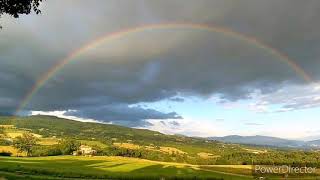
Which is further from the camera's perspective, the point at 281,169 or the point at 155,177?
the point at 281,169

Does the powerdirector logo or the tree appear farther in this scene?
the powerdirector logo

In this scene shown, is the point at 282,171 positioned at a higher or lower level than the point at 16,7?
lower

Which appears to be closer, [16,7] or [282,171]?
[16,7]

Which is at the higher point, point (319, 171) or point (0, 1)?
point (0, 1)

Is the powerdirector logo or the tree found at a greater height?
the tree

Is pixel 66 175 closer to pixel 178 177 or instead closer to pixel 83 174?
pixel 83 174

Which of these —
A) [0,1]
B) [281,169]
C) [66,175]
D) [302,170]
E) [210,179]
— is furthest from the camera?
[302,170]

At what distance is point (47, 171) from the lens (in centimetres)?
14312

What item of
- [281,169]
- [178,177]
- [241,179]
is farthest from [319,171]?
[178,177]

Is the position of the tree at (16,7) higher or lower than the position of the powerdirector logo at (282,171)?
higher

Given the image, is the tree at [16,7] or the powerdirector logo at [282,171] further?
the powerdirector logo at [282,171]

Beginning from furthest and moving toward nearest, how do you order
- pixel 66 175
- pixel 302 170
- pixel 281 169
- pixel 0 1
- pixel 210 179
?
1. pixel 302 170
2. pixel 281 169
3. pixel 210 179
4. pixel 66 175
5. pixel 0 1

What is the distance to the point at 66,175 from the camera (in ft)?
454

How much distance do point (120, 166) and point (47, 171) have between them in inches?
2064
